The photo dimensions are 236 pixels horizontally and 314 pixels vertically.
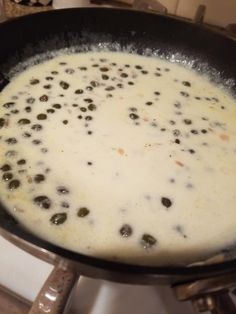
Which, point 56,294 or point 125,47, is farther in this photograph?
point 125,47

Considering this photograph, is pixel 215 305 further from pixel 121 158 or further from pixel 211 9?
pixel 211 9

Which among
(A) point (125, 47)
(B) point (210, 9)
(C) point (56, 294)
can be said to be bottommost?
(C) point (56, 294)

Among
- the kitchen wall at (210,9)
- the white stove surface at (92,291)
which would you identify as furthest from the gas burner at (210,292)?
the kitchen wall at (210,9)

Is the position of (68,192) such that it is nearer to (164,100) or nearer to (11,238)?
(11,238)

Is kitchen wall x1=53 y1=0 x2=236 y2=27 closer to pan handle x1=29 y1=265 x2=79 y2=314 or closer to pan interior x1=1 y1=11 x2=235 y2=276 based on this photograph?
pan interior x1=1 y1=11 x2=235 y2=276

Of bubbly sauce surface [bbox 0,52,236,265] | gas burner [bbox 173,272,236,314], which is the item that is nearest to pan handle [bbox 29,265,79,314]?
bubbly sauce surface [bbox 0,52,236,265]

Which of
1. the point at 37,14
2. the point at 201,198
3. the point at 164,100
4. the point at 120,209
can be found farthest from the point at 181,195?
the point at 37,14

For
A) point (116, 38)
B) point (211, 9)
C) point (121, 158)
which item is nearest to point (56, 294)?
point (121, 158)

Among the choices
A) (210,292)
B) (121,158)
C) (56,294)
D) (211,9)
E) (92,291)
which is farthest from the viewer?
(211,9)
